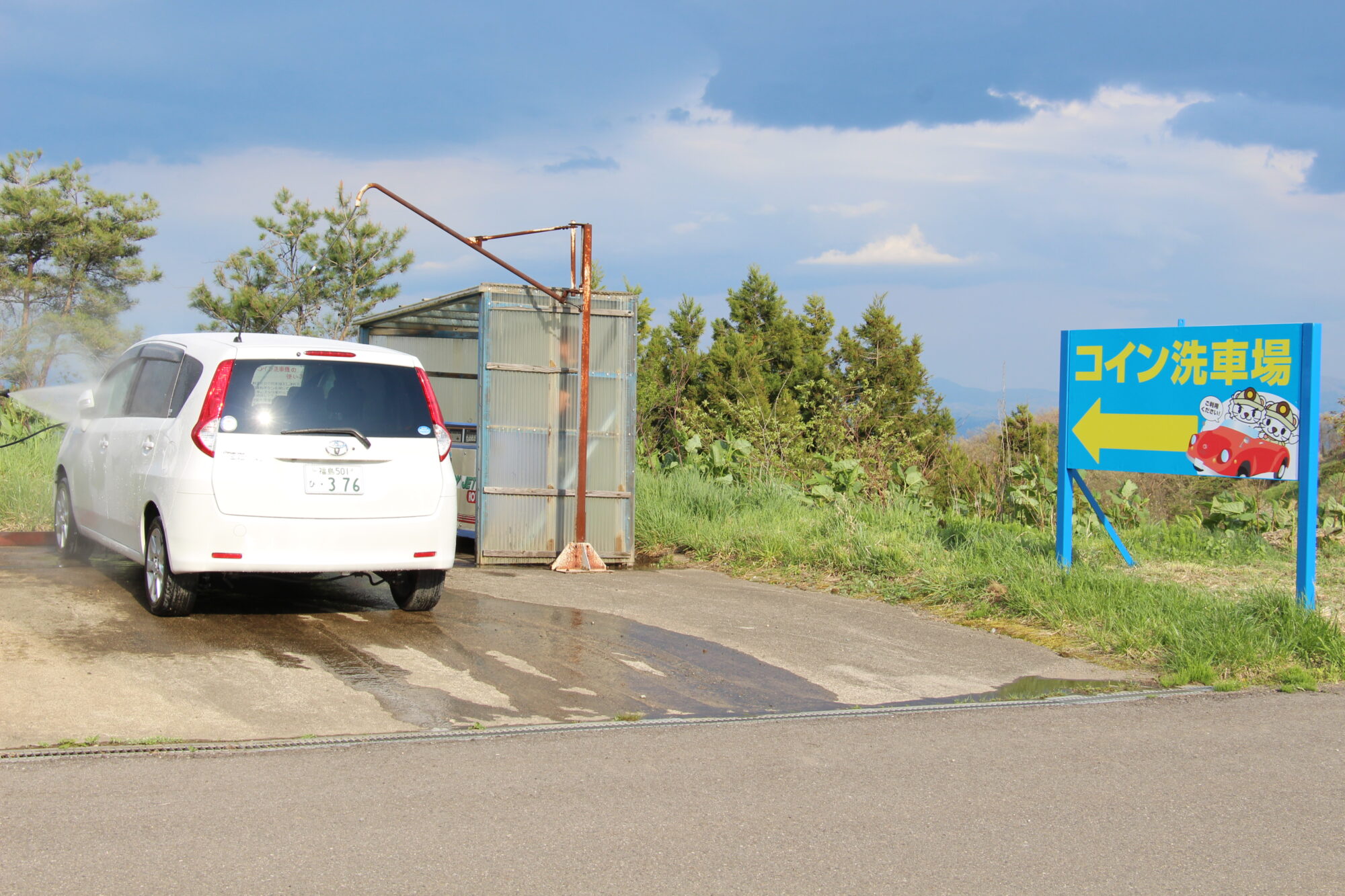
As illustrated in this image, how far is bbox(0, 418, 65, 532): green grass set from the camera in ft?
38.8

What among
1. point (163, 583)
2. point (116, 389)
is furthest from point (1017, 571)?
point (116, 389)

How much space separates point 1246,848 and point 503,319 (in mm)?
8220

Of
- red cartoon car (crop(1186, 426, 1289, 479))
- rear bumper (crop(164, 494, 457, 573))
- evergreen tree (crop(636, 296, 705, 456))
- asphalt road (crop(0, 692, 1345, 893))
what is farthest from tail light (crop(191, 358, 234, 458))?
evergreen tree (crop(636, 296, 705, 456))

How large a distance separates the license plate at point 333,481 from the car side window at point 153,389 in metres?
1.15

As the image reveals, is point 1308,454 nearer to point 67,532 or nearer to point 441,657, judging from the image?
point 441,657

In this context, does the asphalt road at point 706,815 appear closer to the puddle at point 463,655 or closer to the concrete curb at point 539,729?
the concrete curb at point 539,729

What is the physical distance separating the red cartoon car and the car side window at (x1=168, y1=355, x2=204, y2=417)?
6.72 metres

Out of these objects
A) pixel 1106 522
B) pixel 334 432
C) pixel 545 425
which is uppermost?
pixel 545 425

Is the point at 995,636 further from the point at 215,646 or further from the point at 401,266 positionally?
the point at 401,266

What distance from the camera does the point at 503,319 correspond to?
36.5 feet

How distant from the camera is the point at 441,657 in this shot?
686 cm

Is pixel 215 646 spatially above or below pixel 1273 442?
below

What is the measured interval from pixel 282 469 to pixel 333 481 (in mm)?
302

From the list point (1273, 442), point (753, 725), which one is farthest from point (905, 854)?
point (1273, 442)
